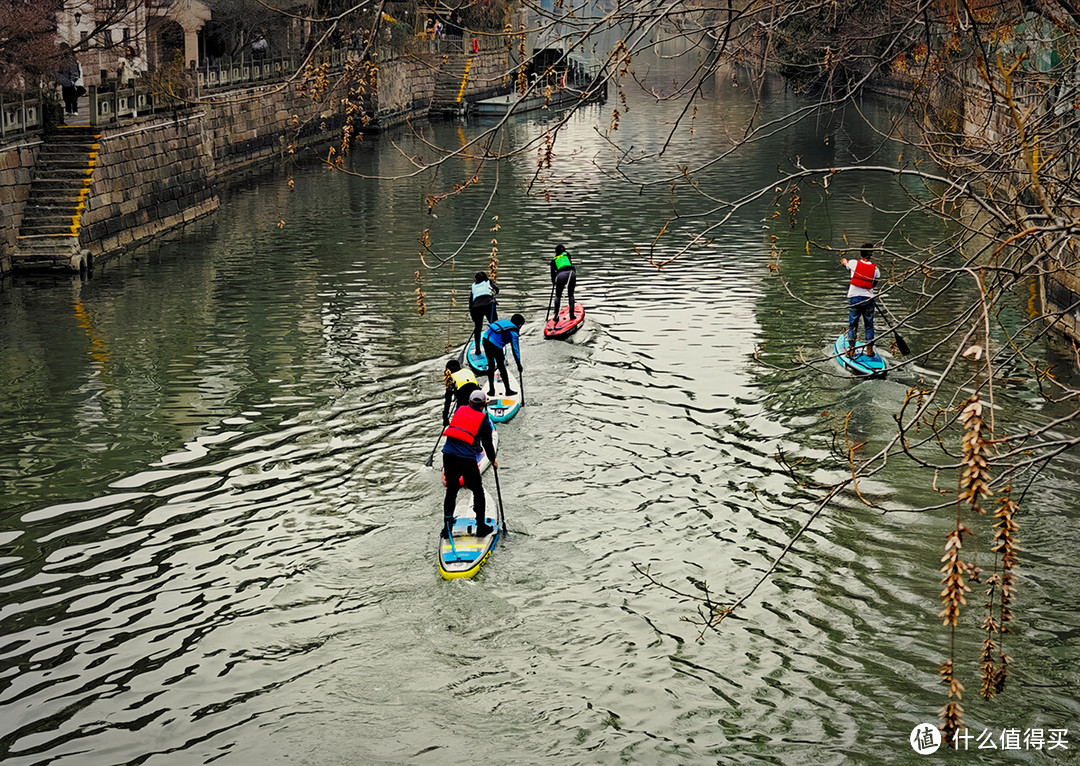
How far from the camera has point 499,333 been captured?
52.2ft

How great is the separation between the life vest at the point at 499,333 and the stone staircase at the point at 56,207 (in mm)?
13281

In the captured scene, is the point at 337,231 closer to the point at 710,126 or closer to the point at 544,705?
the point at 544,705

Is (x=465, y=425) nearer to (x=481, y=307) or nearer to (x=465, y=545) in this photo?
(x=465, y=545)

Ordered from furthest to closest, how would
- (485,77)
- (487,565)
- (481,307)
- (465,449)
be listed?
(485,77), (481,307), (487,565), (465,449)

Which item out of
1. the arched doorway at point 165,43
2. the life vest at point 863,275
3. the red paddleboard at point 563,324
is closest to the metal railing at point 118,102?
the arched doorway at point 165,43

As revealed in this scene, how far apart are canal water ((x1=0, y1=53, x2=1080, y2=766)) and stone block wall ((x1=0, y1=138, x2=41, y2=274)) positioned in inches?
65.8

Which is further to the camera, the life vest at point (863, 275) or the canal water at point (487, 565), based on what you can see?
the life vest at point (863, 275)

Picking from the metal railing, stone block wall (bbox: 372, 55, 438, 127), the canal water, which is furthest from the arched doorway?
the canal water

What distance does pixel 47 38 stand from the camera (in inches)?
1011

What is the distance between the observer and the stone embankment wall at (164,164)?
982 inches

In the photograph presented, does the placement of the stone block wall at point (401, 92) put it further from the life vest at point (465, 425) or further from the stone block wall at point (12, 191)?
the life vest at point (465, 425)

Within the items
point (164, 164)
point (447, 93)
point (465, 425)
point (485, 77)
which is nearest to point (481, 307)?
point (465, 425)

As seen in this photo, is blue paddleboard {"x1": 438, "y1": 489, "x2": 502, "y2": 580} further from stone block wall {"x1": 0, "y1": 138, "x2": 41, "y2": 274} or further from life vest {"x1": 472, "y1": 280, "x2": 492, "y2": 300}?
stone block wall {"x1": 0, "y1": 138, "x2": 41, "y2": 274}

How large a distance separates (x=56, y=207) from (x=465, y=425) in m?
17.7
